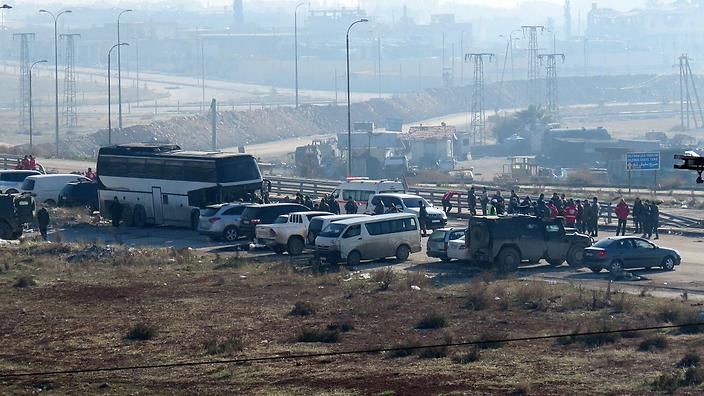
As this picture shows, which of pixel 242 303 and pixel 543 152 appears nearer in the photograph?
pixel 242 303

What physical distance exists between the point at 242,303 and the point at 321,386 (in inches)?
320

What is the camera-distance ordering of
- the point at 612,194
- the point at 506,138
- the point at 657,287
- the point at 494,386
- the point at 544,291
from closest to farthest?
the point at 494,386 < the point at 544,291 < the point at 657,287 < the point at 612,194 < the point at 506,138

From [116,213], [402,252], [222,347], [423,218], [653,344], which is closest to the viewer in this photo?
[653,344]

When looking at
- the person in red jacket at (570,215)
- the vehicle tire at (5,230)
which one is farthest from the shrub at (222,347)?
the person in red jacket at (570,215)

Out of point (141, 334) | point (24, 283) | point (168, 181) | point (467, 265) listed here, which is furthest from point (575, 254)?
point (168, 181)

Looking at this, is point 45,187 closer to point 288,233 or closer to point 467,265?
point 288,233

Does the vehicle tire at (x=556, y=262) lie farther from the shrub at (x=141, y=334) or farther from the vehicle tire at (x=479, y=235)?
the shrub at (x=141, y=334)

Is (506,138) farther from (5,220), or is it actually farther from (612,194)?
(5,220)

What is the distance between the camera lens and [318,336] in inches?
958

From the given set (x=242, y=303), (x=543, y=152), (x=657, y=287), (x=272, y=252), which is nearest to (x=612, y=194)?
(x=272, y=252)

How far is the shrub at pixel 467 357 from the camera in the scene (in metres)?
21.8

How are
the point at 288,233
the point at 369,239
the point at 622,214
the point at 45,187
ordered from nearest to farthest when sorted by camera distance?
the point at 369,239
the point at 288,233
the point at 622,214
the point at 45,187

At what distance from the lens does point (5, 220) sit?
1550 inches

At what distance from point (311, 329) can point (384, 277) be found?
19.6ft
